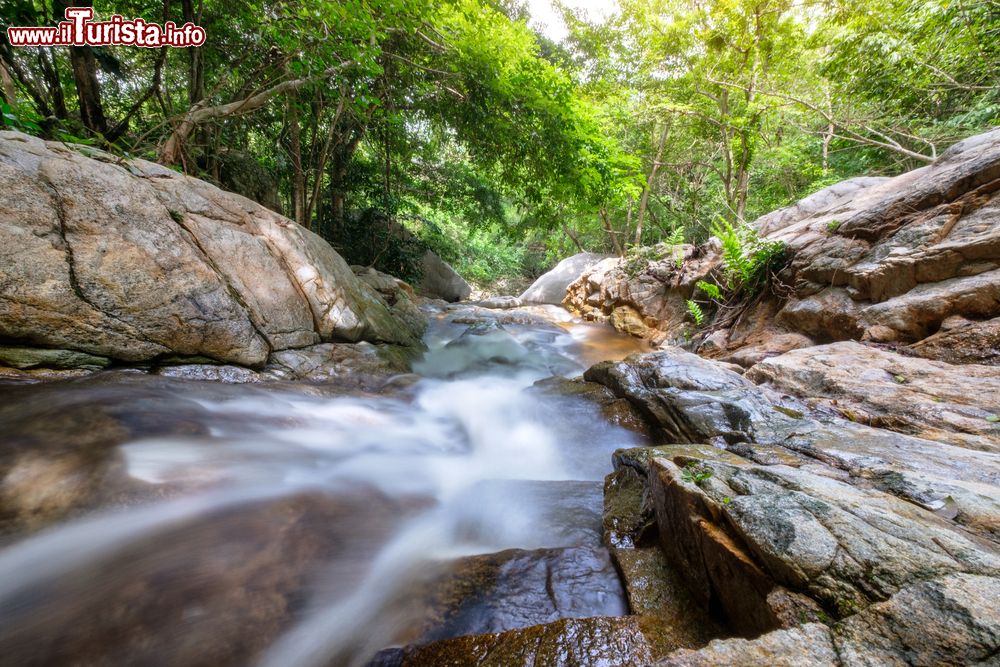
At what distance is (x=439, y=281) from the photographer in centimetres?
1360

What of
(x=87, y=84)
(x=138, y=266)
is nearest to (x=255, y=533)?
(x=138, y=266)

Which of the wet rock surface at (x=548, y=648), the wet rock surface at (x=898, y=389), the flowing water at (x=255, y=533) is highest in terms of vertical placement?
the wet rock surface at (x=898, y=389)

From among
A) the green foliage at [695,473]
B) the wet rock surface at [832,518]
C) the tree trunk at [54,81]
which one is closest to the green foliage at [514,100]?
the tree trunk at [54,81]

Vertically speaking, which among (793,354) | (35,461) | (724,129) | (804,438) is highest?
(724,129)

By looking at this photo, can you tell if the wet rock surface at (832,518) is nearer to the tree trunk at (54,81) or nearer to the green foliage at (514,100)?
the green foliage at (514,100)

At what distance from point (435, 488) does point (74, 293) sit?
3209mm

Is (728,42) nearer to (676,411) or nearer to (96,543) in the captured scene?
(676,411)

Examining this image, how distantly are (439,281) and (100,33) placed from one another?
983cm

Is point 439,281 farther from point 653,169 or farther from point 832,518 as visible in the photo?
point 832,518

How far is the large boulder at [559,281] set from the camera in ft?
45.1

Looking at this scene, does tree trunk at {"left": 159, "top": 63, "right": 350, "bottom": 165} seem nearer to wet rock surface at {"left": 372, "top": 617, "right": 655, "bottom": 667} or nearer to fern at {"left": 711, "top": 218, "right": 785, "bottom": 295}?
wet rock surface at {"left": 372, "top": 617, "right": 655, "bottom": 667}

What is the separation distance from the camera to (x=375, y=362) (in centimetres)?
473

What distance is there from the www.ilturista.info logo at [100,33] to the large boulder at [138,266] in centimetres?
185

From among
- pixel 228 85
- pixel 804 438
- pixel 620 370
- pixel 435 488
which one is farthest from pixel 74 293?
pixel 228 85
